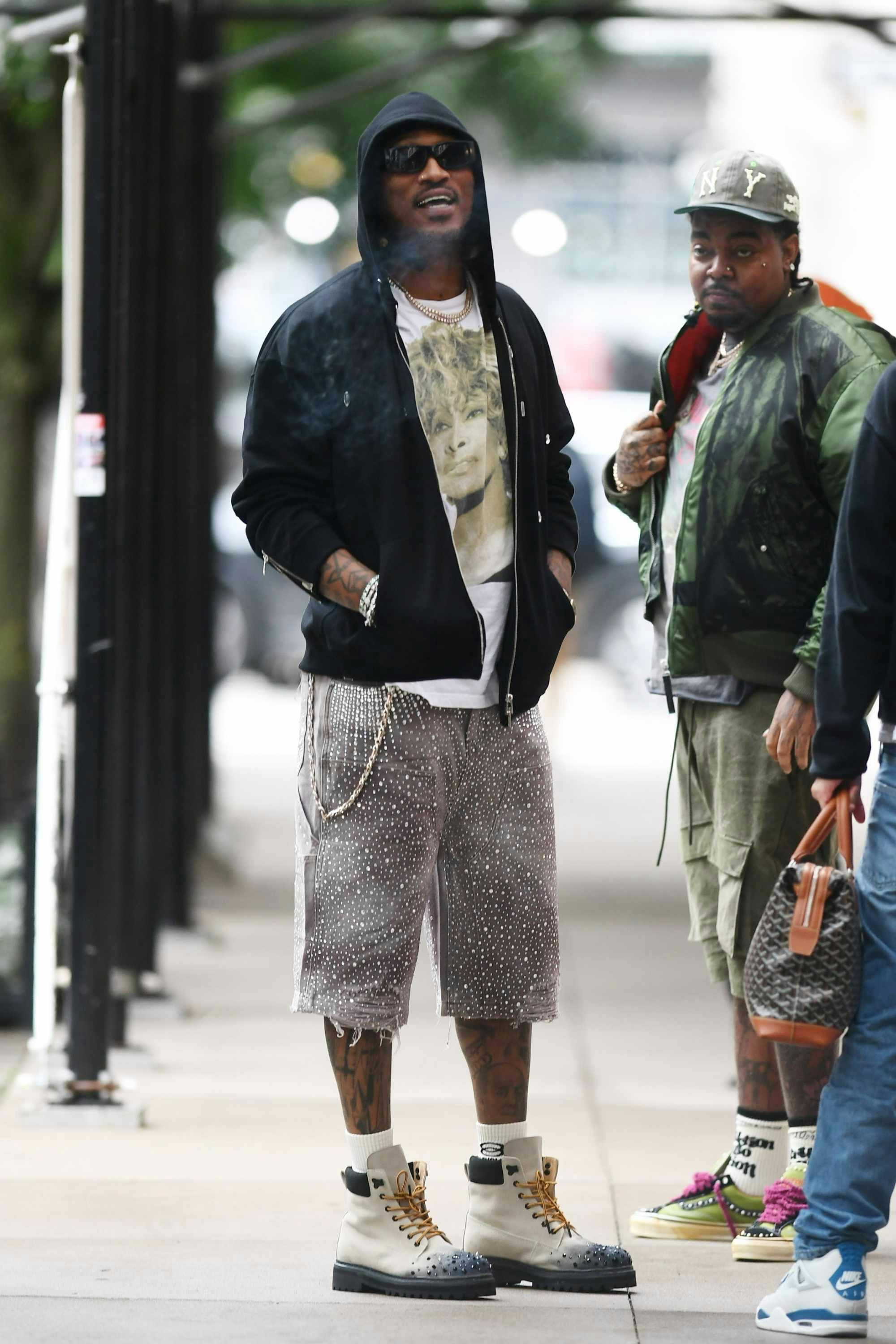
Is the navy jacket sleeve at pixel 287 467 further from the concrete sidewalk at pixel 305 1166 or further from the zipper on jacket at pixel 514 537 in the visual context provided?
the concrete sidewalk at pixel 305 1166

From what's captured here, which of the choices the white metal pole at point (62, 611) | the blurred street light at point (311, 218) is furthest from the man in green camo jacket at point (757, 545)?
the blurred street light at point (311, 218)

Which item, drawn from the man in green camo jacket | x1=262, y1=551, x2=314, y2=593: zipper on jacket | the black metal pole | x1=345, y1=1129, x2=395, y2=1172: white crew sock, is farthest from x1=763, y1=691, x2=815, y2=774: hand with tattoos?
the black metal pole

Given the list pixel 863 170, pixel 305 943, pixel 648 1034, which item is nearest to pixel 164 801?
pixel 648 1034

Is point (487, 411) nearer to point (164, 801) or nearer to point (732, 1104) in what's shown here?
point (732, 1104)

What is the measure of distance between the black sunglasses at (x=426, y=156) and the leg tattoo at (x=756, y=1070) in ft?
5.77

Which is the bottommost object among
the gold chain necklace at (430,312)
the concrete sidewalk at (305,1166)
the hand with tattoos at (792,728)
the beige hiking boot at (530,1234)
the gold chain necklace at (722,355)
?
the concrete sidewalk at (305,1166)

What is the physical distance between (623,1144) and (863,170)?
505 inches

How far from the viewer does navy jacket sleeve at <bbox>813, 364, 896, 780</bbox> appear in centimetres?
368

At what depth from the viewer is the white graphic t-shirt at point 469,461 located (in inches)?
159

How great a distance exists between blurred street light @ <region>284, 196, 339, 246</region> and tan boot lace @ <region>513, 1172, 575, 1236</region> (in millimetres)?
13538

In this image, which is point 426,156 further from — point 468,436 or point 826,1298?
point 826,1298

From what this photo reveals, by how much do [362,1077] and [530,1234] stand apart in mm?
453

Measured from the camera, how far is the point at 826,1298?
12.3 ft

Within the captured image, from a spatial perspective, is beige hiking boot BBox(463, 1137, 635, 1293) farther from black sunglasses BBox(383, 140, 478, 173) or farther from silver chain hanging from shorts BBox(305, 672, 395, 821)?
black sunglasses BBox(383, 140, 478, 173)
